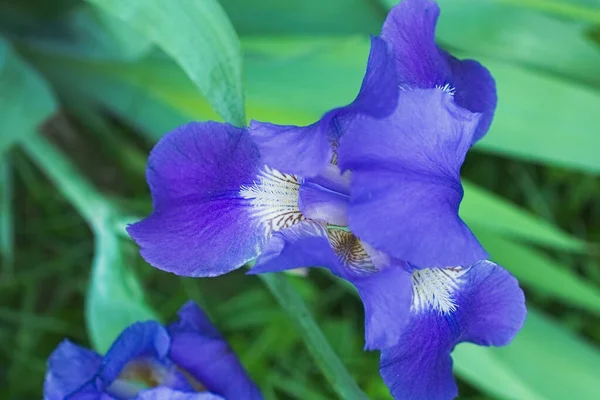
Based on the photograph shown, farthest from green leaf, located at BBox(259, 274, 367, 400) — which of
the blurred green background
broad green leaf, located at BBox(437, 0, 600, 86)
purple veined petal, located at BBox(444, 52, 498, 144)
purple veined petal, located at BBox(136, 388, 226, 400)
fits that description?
broad green leaf, located at BBox(437, 0, 600, 86)

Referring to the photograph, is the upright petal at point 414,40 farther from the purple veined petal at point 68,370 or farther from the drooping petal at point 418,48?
the purple veined petal at point 68,370

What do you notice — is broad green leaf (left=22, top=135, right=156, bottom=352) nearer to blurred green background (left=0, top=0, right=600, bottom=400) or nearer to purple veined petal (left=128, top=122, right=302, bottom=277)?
blurred green background (left=0, top=0, right=600, bottom=400)

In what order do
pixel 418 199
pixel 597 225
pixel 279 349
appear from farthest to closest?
pixel 597 225 → pixel 279 349 → pixel 418 199

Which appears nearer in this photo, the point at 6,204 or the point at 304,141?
the point at 304,141

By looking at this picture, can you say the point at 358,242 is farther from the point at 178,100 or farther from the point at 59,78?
the point at 59,78

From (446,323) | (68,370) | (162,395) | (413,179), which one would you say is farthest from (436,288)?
(68,370)

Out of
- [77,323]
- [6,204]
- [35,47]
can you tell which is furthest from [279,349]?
[35,47]
